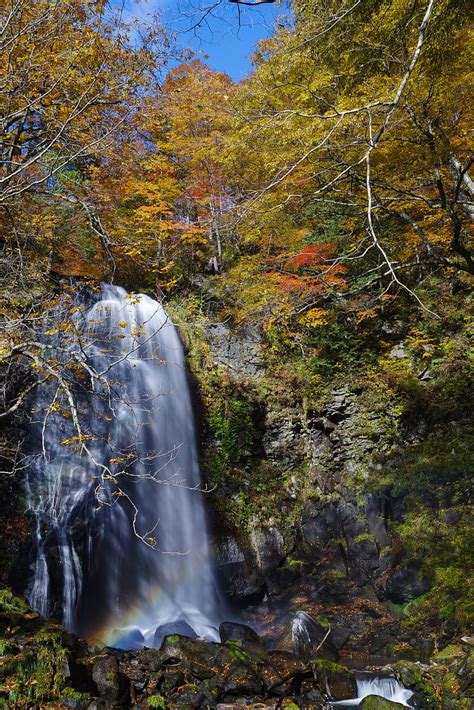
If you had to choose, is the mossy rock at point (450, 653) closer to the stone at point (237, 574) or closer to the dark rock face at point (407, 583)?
the dark rock face at point (407, 583)

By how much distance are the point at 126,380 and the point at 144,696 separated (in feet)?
20.6

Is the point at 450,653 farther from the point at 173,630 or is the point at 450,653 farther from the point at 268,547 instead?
the point at 268,547

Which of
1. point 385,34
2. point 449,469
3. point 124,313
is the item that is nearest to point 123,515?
point 124,313

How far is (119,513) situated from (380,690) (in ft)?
17.4

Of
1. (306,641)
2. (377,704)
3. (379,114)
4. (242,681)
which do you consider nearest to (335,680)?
(377,704)

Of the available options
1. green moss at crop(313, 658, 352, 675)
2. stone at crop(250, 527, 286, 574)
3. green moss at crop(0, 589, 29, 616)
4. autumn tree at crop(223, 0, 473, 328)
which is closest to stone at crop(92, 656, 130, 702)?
green moss at crop(0, 589, 29, 616)

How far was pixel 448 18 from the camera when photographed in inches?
191

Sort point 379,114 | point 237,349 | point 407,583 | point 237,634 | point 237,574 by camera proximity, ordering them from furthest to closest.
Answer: point 237,349
point 237,574
point 407,583
point 237,634
point 379,114

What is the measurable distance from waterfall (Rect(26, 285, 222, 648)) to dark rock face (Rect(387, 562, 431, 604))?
10.3ft

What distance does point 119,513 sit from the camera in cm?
867

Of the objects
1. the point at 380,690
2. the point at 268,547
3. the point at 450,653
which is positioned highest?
the point at 268,547

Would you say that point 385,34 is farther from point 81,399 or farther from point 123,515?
point 123,515

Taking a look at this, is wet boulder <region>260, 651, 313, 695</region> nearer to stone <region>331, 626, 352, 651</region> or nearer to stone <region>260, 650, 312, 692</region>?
stone <region>260, 650, 312, 692</region>

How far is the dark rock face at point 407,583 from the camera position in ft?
23.2
